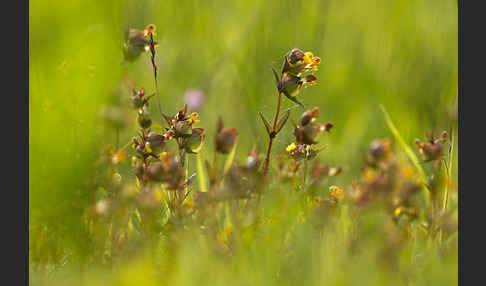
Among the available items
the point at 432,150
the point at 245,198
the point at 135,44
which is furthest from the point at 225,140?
the point at 432,150

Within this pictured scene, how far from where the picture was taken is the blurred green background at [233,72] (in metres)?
1.01

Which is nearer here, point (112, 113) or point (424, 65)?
point (112, 113)

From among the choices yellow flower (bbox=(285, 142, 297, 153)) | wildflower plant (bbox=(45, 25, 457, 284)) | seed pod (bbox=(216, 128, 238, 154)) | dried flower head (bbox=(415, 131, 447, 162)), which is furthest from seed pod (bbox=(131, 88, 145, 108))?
dried flower head (bbox=(415, 131, 447, 162))

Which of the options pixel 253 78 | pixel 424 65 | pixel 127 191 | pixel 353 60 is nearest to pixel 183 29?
pixel 253 78

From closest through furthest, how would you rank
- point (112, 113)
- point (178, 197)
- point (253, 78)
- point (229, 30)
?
point (112, 113) < point (178, 197) < point (253, 78) < point (229, 30)

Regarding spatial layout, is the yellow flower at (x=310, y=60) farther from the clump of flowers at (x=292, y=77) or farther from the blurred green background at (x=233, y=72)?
the blurred green background at (x=233, y=72)

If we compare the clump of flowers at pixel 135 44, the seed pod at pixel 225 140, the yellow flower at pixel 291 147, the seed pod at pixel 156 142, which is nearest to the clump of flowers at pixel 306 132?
the yellow flower at pixel 291 147

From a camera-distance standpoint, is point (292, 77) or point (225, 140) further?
point (292, 77)

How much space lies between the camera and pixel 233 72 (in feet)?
6.63

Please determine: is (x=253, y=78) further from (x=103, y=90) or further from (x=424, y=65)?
(x=103, y=90)

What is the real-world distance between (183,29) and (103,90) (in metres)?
1.14

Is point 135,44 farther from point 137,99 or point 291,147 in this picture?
point 291,147

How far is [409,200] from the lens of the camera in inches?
51.3

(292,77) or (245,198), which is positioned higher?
(292,77)
